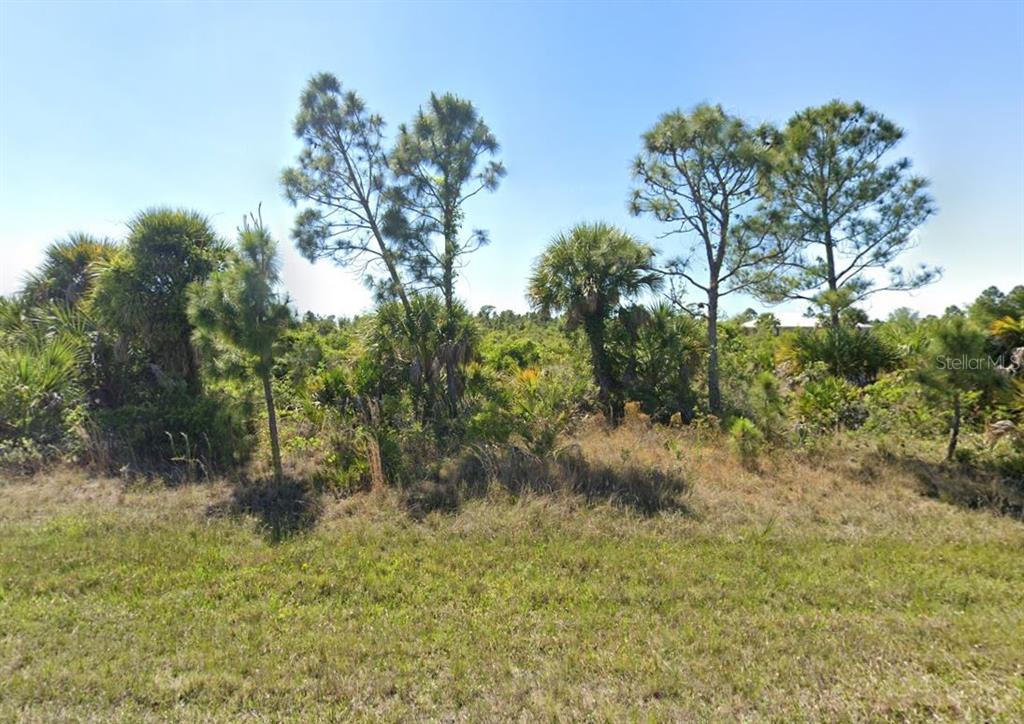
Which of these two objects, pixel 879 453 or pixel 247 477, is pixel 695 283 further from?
pixel 247 477

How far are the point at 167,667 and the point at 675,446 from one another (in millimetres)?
6889

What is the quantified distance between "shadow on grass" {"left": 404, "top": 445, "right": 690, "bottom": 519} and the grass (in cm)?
23

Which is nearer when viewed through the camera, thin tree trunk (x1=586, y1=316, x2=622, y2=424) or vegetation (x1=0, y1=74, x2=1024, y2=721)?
vegetation (x1=0, y1=74, x2=1024, y2=721)

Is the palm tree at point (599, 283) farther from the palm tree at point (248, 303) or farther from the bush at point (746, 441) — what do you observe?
the palm tree at point (248, 303)

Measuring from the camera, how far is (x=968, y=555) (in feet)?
15.0

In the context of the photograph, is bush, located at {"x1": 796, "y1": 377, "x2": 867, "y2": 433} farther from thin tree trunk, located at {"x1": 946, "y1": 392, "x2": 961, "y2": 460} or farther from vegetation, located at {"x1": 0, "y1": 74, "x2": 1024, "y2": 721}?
thin tree trunk, located at {"x1": 946, "y1": 392, "x2": 961, "y2": 460}

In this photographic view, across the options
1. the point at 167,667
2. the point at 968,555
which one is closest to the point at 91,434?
the point at 167,667

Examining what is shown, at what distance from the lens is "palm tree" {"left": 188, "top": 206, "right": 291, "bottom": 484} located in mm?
6254

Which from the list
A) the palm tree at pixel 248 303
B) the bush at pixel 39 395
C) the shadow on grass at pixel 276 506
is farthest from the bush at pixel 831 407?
the bush at pixel 39 395

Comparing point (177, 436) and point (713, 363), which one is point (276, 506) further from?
point (713, 363)

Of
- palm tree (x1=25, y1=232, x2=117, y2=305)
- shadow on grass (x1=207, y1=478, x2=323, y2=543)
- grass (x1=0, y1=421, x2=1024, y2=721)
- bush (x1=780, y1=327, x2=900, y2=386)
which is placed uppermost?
palm tree (x1=25, y1=232, x2=117, y2=305)

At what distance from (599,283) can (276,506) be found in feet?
25.2

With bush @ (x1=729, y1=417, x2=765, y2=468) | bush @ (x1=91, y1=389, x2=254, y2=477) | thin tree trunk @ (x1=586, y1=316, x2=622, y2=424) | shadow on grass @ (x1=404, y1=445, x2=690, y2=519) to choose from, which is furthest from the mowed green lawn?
thin tree trunk @ (x1=586, y1=316, x2=622, y2=424)

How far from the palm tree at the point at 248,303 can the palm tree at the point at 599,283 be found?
20.4 ft
